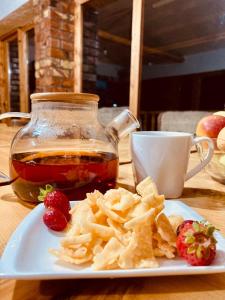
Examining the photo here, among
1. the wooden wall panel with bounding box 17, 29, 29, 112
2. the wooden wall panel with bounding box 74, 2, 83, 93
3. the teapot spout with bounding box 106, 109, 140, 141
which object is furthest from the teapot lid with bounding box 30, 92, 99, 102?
the wooden wall panel with bounding box 17, 29, 29, 112

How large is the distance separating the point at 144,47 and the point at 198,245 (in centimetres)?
534

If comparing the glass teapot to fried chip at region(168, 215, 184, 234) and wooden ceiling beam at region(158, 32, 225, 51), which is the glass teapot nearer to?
fried chip at region(168, 215, 184, 234)

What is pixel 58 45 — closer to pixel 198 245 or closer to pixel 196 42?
pixel 198 245

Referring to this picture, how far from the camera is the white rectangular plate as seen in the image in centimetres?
25

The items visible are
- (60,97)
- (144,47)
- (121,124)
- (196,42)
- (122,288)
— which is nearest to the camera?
(122,288)

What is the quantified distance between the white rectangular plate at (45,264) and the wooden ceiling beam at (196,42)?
4.91 metres

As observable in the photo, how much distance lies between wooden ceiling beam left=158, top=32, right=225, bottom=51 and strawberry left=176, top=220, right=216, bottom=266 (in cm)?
489

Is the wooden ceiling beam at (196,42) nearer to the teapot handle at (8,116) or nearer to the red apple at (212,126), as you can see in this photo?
the red apple at (212,126)

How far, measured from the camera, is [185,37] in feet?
15.5

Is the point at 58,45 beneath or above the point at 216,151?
above

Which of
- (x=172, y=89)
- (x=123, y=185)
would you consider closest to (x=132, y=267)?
(x=123, y=185)

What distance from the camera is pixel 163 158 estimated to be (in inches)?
20.3

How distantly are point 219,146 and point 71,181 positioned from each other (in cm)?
35

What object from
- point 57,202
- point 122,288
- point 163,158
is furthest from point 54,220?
point 163,158
